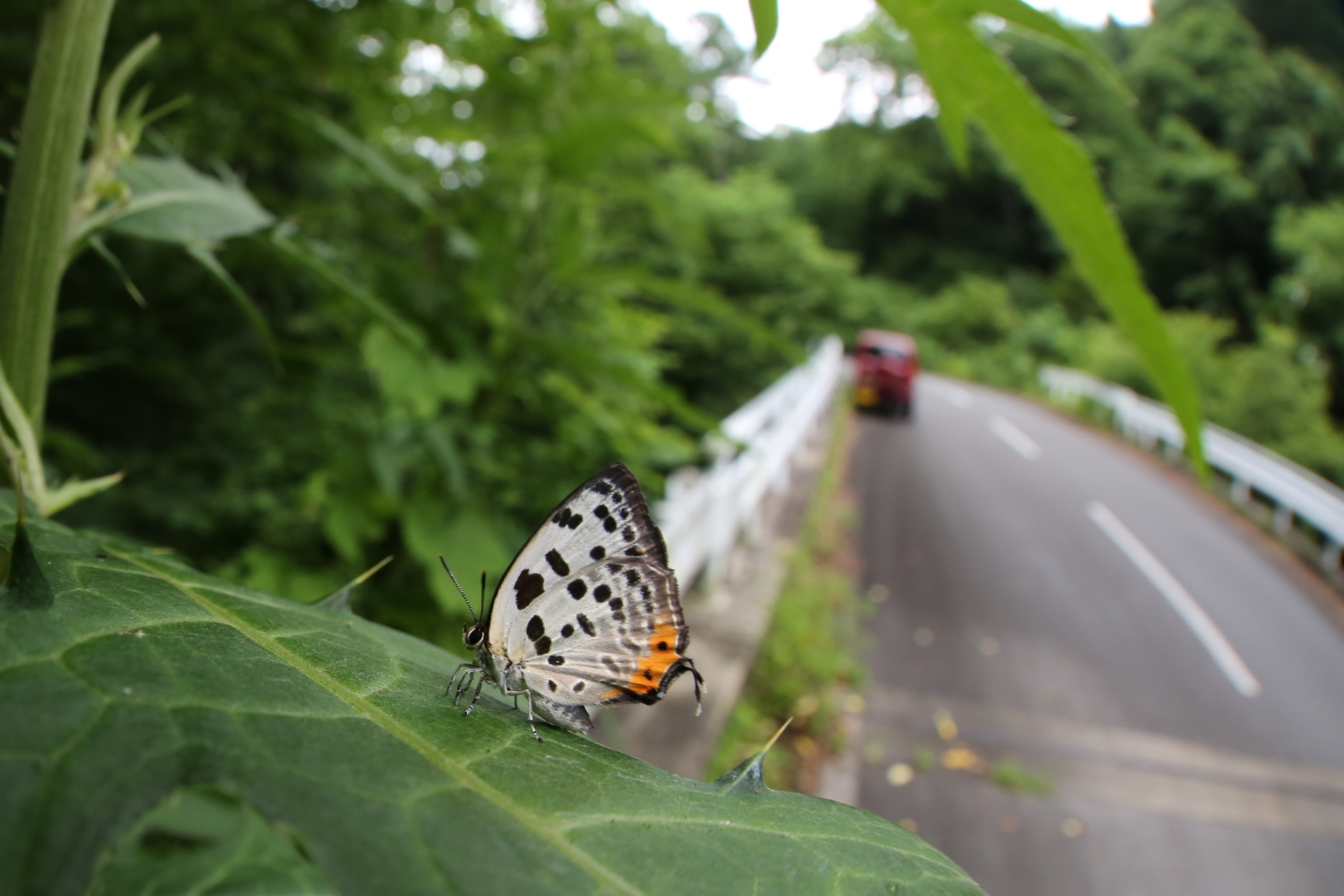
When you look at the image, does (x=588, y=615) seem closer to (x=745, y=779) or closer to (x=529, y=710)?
(x=529, y=710)

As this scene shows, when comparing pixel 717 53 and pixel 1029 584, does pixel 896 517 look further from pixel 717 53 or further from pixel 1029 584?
pixel 717 53

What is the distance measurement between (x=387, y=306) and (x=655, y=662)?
1.08m

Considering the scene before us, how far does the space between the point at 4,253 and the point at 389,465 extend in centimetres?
140

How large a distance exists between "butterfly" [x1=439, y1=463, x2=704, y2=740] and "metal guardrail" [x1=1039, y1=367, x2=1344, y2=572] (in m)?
6.85

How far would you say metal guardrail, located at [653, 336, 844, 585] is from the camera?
14.4ft

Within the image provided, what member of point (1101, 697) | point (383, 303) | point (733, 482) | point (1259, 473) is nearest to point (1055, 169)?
point (383, 303)

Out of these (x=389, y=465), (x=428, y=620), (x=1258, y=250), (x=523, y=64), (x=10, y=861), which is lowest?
(x=428, y=620)

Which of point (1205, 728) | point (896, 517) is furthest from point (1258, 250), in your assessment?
point (1205, 728)

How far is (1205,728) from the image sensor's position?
5.98 metres

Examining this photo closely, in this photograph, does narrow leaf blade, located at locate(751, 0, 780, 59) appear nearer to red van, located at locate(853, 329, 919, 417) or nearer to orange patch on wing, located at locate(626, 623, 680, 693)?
orange patch on wing, located at locate(626, 623, 680, 693)

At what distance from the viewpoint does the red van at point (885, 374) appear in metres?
Result: 18.2

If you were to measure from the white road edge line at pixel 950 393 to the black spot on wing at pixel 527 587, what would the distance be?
22252 millimetres

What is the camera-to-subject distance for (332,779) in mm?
311

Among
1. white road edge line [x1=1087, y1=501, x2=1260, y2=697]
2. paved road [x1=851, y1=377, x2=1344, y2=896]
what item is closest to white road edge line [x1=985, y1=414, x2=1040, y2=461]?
paved road [x1=851, y1=377, x2=1344, y2=896]
